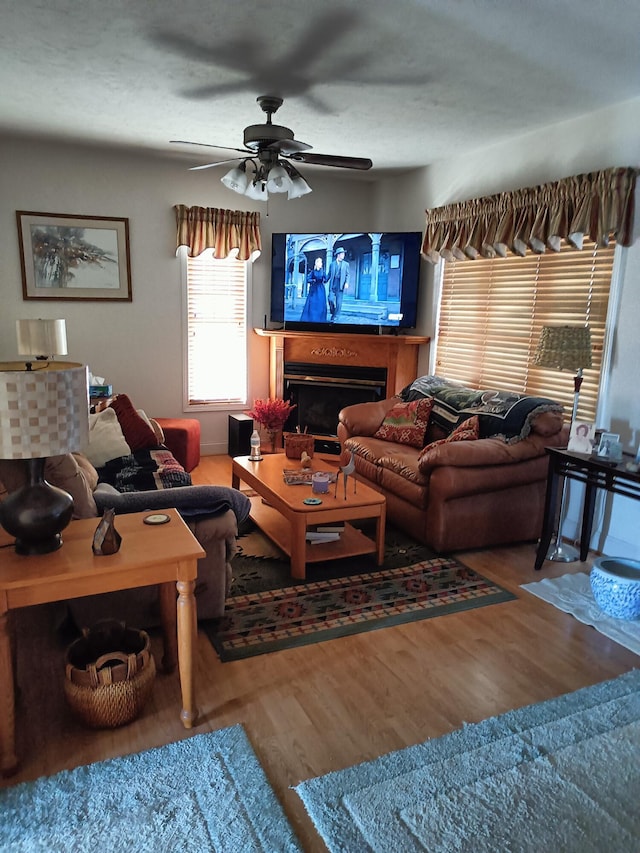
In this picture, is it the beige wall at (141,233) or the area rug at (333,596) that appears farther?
the beige wall at (141,233)

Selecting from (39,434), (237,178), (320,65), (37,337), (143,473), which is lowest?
(143,473)

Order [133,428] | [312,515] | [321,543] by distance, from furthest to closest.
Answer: [133,428] < [321,543] < [312,515]

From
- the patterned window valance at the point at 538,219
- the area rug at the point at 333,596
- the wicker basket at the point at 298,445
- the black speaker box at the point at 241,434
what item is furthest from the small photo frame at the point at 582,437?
the black speaker box at the point at 241,434

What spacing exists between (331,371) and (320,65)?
3043 millimetres

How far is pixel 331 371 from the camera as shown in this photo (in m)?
5.82

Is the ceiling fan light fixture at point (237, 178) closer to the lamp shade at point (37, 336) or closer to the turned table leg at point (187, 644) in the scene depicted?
the lamp shade at point (37, 336)

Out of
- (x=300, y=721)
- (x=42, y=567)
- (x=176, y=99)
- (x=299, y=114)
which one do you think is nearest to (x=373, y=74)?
(x=299, y=114)

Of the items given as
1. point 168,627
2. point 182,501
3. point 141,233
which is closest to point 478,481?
point 182,501

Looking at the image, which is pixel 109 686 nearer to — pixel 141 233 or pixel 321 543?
pixel 321 543

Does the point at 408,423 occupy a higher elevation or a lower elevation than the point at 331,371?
lower

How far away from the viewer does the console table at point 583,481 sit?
314 cm

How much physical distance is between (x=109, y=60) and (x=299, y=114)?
4.26 ft

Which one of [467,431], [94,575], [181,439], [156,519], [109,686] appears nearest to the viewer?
[94,575]

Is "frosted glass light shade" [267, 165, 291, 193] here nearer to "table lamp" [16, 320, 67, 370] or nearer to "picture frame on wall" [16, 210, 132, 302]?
"table lamp" [16, 320, 67, 370]
